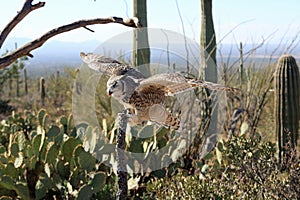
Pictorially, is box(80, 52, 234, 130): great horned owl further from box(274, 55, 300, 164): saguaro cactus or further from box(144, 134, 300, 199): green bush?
box(274, 55, 300, 164): saguaro cactus

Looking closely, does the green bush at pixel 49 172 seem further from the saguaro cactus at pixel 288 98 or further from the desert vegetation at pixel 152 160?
the saguaro cactus at pixel 288 98

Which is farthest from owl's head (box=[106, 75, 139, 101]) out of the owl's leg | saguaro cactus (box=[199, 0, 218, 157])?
saguaro cactus (box=[199, 0, 218, 157])

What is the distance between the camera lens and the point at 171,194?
97.4 inches

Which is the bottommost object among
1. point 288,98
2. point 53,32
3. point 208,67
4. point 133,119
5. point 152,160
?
point 152,160

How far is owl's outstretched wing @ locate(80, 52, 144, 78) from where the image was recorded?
157 cm

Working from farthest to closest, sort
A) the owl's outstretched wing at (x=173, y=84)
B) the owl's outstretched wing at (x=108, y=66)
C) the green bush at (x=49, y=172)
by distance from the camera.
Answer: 1. the green bush at (x=49, y=172)
2. the owl's outstretched wing at (x=108, y=66)
3. the owl's outstretched wing at (x=173, y=84)

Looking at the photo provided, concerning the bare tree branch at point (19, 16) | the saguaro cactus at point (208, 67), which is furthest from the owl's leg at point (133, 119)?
the saguaro cactus at point (208, 67)

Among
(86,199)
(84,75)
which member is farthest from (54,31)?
(84,75)

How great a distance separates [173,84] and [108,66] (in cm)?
28

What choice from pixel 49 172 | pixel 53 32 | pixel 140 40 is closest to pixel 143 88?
pixel 53 32

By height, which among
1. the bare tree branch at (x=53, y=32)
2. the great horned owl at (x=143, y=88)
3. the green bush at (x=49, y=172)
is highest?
the bare tree branch at (x=53, y=32)

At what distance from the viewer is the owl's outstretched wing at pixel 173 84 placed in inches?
54.6

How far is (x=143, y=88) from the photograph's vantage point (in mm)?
1504

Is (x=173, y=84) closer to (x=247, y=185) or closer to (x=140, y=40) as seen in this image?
(x=247, y=185)
